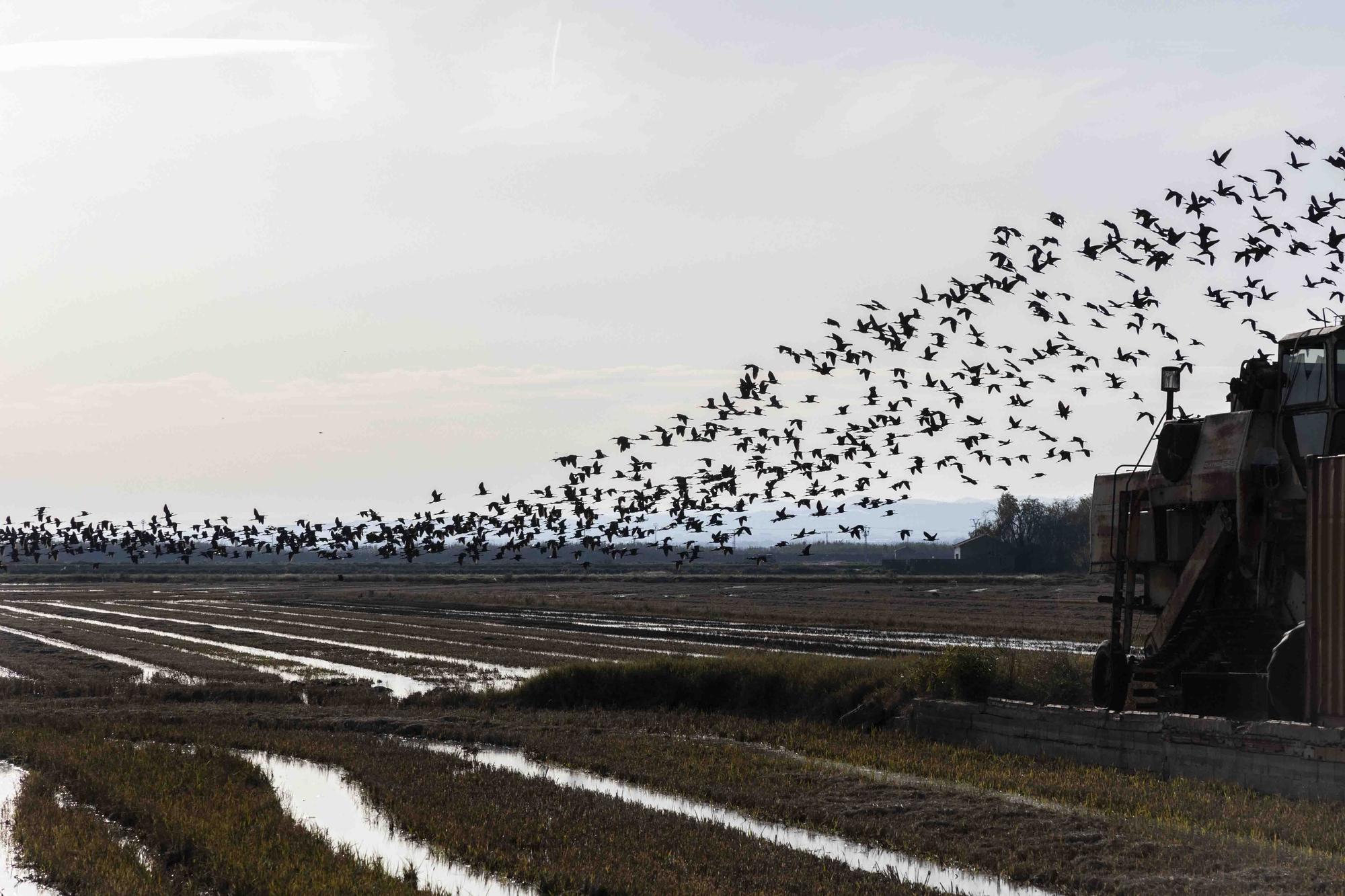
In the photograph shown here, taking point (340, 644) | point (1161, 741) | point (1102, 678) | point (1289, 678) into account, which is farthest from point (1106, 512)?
point (340, 644)

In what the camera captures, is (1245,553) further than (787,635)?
No

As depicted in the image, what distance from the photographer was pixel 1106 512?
19.3m

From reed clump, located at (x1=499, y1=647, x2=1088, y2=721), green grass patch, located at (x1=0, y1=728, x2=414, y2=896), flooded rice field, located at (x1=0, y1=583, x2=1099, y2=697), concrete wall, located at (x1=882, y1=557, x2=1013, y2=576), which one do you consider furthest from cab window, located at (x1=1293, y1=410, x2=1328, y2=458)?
concrete wall, located at (x1=882, y1=557, x2=1013, y2=576)

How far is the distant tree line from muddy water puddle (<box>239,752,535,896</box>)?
363 ft

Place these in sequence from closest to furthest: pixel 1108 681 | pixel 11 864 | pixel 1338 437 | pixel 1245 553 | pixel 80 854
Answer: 1. pixel 80 854
2. pixel 11 864
3. pixel 1338 437
4. pixel 1245 553
5. pixel 1108 681

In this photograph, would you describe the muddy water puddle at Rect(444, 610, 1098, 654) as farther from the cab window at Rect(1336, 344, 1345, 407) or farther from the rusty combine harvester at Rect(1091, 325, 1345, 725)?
the cab window at Rect(1336, 344, 1345, 407)

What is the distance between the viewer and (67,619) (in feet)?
188

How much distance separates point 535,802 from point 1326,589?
864 centimetres

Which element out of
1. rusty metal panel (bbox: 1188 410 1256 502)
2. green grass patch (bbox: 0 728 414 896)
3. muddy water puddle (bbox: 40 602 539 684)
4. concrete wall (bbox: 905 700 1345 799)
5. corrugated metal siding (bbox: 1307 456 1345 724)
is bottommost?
muddy water puddle (bbox: 40 602 539 684)

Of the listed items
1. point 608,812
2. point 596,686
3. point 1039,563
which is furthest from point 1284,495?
point 1039,563

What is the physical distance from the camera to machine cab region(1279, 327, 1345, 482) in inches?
595

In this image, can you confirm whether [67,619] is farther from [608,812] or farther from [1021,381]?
[608,812]

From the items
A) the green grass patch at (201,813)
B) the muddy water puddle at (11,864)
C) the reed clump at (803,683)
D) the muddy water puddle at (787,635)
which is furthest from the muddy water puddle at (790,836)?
the muddy water puddle at (787,635)

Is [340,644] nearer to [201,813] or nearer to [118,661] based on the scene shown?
[118,661]
